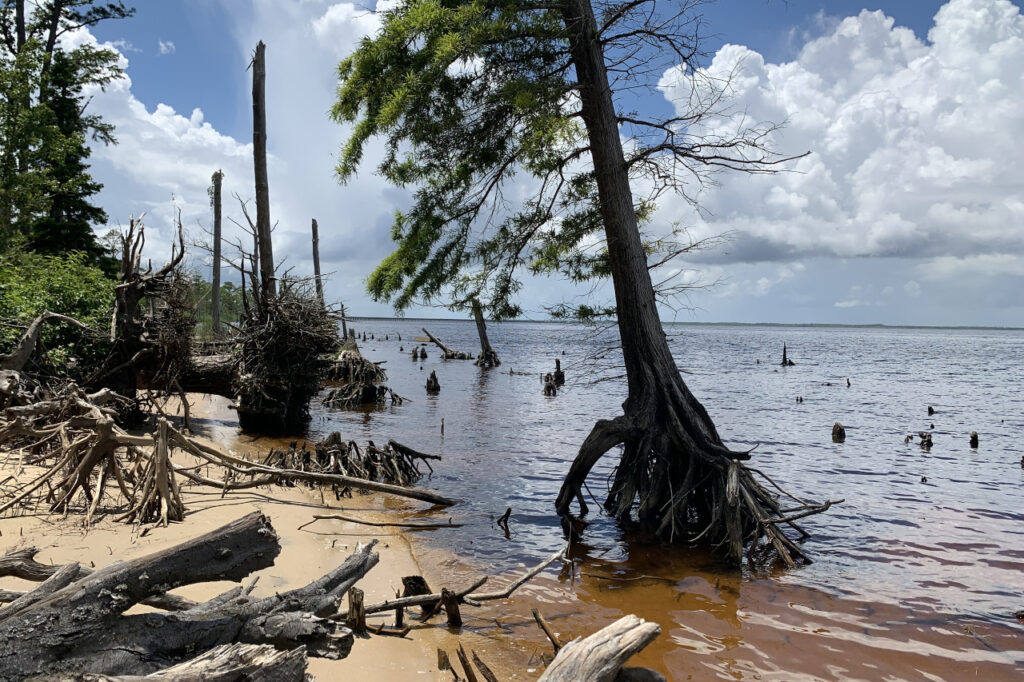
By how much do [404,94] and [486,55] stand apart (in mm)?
1106

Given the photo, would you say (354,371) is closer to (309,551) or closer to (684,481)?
(309,551)

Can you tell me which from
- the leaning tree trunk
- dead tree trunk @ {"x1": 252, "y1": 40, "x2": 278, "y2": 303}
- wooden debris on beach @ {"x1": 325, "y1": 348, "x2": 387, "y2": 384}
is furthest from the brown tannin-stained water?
dead tree trunk @ {"x1": 252, "y1": 40, "x2": 278, "y2": 303}

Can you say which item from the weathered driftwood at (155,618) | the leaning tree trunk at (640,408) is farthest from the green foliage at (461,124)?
the weathered driftwood at (155,618)

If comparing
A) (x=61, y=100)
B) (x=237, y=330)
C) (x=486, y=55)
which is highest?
(x=61, y=100)

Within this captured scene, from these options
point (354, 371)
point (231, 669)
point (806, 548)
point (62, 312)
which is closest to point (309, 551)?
point (231, 669)

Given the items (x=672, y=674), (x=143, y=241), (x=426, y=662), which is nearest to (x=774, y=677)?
(x=672, y=674)

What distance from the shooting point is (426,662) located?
4.16 m

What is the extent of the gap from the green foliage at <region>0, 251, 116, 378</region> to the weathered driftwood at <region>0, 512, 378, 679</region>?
29.7 ft

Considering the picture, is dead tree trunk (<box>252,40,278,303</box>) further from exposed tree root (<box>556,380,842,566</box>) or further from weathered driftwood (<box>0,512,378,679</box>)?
weathered driftwood (<box>0,512,378,679</box>)

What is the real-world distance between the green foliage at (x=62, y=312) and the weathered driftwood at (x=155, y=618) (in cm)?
904

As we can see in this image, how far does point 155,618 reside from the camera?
251 centimetres

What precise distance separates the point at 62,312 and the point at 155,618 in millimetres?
10710

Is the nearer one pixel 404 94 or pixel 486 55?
pixel 404 94

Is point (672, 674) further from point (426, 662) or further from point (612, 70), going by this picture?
point (612, 70)
